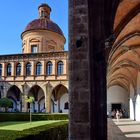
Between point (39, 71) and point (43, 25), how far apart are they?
7104 millimetres

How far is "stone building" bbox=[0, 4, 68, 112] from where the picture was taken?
39.7m

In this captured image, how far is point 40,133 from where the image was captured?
412 inches

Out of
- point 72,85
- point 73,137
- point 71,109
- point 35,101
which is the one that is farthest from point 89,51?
point 35,101

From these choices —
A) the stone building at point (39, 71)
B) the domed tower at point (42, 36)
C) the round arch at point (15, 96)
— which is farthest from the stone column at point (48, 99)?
the domed tower at point (42, 36)

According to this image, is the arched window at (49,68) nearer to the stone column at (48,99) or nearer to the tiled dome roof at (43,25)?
the stone column at (48,99)

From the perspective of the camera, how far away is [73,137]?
7570 millimetres

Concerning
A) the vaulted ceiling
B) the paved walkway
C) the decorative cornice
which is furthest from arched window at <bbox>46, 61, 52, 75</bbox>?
the paved walkway

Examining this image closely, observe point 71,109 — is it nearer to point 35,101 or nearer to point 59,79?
point 59,79

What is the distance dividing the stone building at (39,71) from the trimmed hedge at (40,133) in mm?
23519

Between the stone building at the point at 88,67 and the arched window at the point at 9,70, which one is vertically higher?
the arched window at the point at 9,70

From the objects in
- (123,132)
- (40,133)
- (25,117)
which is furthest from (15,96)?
(40,133)

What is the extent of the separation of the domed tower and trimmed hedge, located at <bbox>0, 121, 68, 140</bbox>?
2856cm

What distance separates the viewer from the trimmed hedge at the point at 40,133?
8268 mm

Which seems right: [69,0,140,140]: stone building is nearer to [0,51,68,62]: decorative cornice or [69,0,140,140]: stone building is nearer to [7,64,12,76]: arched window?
[0,51,68,62]: decorative cornice
